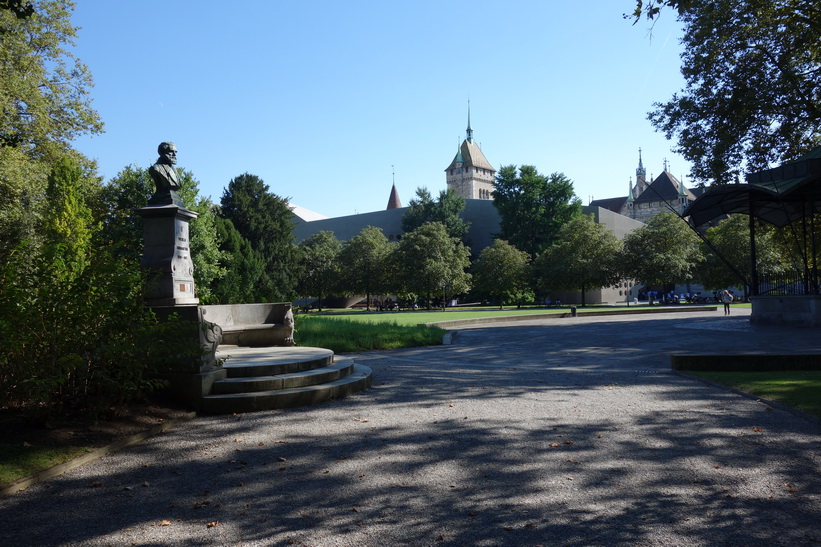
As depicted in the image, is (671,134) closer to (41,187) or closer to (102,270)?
(102,270)

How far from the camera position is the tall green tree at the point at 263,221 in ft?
159

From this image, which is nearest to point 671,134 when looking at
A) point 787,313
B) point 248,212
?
point 787,313

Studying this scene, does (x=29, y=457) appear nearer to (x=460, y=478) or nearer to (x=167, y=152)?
(x=460, y=478)

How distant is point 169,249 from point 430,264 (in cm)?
4526

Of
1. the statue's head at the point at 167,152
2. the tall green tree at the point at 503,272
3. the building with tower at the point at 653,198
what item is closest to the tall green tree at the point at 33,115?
the statue's head at the point at 167,152

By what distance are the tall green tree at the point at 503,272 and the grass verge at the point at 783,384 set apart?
157ft

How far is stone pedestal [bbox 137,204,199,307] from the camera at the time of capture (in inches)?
434

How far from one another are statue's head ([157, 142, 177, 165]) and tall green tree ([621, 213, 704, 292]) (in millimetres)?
46361

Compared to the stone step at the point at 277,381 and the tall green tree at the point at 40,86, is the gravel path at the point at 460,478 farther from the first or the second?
the tall green tree at the point at 40,86

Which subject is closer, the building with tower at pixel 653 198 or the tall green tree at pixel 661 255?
the tall green tree at pixel 661 255

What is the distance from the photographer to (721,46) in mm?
21391

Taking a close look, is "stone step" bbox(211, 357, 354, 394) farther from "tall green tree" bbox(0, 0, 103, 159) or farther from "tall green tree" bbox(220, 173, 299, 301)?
"tall green tree" bbox(220, 173, 299, 301)

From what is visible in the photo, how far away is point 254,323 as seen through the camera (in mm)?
13250

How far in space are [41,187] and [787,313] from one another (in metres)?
35.0
